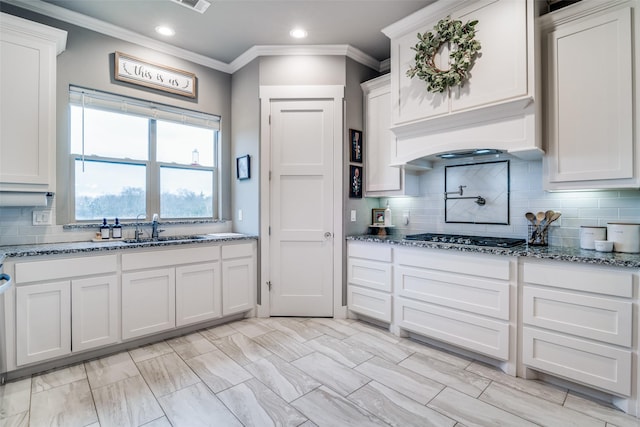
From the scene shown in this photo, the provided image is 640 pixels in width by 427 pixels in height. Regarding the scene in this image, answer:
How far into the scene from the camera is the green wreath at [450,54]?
238 centimetres

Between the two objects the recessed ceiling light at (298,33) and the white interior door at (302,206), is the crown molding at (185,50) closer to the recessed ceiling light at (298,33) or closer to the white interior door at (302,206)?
the recessed ceiling light at (298,33)

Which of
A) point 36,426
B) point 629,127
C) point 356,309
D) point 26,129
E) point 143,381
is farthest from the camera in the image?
point 356,309

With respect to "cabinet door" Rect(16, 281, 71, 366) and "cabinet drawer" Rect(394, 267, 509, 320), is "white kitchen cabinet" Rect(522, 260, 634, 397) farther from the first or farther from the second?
"cabinet door" Rect(16, 281, 71, 366)

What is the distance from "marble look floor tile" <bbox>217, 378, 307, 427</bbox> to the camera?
5.69 feet

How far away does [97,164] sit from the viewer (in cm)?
297

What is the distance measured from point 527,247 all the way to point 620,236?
531 mm

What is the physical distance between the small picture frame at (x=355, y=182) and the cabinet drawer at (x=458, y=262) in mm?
845

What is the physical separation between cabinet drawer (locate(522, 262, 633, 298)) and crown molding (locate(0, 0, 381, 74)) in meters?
2.66

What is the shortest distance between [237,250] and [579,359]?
2.85 metres

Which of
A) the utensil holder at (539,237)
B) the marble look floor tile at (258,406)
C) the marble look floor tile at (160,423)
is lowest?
the marble look floor tile at (258,406)

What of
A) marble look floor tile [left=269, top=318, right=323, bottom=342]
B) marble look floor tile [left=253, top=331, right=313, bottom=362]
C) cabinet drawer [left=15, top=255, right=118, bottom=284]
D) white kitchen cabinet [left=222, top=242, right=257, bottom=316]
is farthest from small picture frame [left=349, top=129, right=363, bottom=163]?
cabinet drawer [left=15, top=255, right=118, bottom=284]

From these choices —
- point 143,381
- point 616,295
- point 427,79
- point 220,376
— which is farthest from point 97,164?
point 616,295

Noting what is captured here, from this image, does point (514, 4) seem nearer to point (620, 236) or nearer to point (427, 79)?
point (427, 79)

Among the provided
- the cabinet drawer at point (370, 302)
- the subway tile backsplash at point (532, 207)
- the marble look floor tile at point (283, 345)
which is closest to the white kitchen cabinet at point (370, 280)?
the cabinet drawer at point (370, 302)
